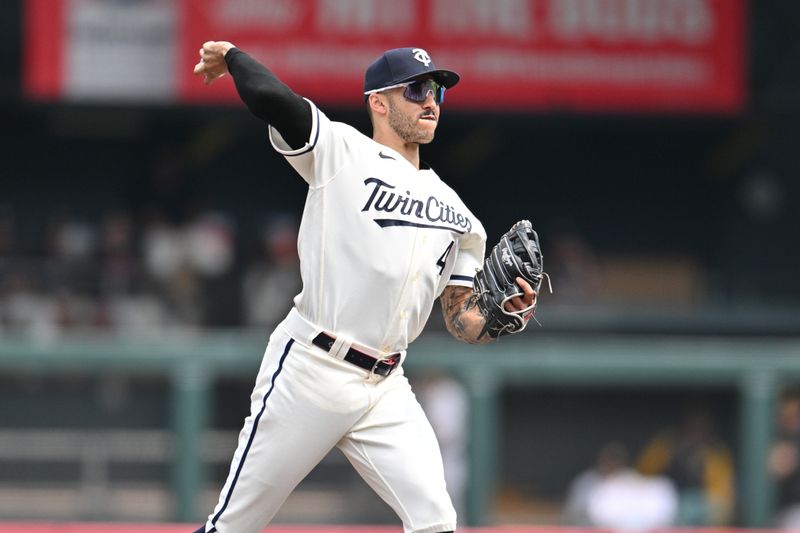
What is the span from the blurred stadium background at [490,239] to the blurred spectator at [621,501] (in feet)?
0.18

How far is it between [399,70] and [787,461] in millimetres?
4111

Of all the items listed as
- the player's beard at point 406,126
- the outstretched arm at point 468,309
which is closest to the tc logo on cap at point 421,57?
the player's beard at point 406,126

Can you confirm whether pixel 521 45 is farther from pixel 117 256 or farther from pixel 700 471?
pixel 700 471

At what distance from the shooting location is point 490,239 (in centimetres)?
1101

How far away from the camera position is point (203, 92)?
9.84 metres

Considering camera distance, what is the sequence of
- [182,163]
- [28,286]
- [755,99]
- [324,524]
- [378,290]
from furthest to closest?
[182,163] → [755,99] → [28,286] → [324,524] → [378,290]

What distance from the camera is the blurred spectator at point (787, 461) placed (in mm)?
6801

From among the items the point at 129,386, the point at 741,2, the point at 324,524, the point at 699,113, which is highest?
the point at 741,2

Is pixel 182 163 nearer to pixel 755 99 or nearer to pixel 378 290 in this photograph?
pixel 755 99

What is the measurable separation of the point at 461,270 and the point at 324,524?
11.5 feet

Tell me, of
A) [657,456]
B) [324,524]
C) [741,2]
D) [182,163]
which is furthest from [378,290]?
[182,163]

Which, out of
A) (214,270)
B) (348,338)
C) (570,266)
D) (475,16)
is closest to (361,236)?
(348,338)

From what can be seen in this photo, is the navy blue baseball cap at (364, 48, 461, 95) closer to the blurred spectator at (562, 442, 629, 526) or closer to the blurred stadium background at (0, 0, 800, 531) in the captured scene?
the blurred stadium background at (0, 0, 800, 531)

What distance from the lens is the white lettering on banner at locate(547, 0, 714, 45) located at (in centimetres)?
998
